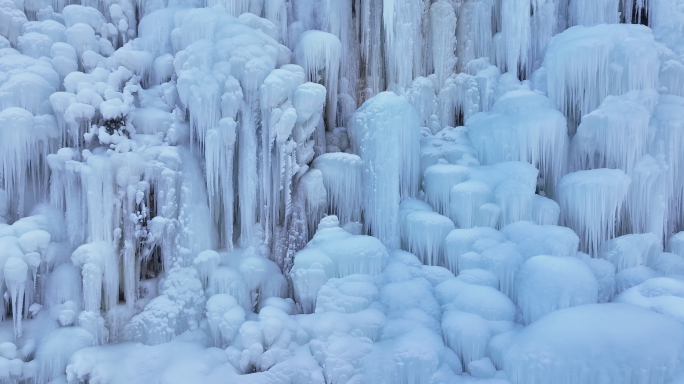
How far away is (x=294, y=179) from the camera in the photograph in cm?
684

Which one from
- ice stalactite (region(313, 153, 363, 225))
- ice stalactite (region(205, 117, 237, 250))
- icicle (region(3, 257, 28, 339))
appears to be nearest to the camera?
icicle (region(3, 257, 28, 339))

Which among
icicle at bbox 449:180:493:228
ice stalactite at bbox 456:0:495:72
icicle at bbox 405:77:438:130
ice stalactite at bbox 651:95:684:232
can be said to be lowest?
icicle at bbox 449:180:493:228

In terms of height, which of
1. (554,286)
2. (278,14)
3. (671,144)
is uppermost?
(278,14)

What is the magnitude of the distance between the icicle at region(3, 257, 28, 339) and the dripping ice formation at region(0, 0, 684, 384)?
21 millimetres

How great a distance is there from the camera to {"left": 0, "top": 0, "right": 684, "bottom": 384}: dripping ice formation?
17.2 ft

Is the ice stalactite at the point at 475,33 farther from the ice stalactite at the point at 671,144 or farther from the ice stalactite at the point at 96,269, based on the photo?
the ice stalactite at the point at 96,269

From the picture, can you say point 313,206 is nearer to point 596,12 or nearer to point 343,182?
point 343,182

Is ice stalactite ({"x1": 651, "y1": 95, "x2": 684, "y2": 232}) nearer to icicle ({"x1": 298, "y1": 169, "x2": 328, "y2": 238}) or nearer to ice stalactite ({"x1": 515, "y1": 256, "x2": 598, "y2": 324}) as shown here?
ice stalactite ({"x1": 515, "y1": 256, "x2": 598, "y2": 324})

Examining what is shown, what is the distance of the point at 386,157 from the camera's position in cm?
691

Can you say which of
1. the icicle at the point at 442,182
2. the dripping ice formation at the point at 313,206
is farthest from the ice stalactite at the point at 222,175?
the icicle at the point at 442,182

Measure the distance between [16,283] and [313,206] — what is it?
11.4 ft

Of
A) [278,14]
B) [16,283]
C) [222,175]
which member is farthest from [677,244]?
[16,283]

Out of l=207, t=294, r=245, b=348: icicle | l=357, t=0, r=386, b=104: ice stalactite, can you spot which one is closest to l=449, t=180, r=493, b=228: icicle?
l=357, t=0, r=386, b=104: ice stalactite

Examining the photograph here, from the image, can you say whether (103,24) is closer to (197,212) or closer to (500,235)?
(197,212)
